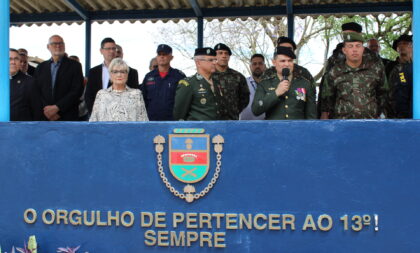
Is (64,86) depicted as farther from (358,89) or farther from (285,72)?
(358,89)

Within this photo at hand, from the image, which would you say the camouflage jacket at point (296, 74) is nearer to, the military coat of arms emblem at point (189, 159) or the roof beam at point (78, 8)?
the military coat of arms emblem at point (189, 159)

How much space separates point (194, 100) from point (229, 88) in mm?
958

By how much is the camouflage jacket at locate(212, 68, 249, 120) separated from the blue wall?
137 centimetres

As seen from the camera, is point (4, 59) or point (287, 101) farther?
point (287, 101)

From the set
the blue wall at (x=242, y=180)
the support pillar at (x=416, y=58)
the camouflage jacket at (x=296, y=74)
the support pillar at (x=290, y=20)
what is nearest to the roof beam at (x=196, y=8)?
the support pillar at (x=290, y=20)

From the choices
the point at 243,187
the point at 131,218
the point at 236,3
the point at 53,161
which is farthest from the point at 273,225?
the point at 236,3

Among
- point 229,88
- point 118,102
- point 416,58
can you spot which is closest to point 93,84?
point 118,102

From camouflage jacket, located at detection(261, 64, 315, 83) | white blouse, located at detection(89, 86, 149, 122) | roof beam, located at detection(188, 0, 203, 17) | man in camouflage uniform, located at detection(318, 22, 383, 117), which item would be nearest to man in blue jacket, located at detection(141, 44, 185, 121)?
white blouse, located at detection(89, 86, 149, 122)

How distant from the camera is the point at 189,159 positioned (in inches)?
141

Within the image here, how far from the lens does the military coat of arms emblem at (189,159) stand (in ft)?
11.6

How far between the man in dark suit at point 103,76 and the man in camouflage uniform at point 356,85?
211 centimetres

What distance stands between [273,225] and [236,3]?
4.51 meters

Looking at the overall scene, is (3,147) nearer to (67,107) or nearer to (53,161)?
(53,161)

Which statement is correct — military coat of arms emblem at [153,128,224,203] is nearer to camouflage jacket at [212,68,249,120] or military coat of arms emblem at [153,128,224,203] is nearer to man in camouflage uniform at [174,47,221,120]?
man in camouflage uniform at [174,47,221,120]
